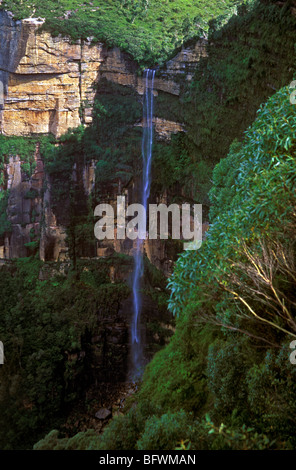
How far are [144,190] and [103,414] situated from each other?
6665mm

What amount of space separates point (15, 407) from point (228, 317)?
8.08 metres

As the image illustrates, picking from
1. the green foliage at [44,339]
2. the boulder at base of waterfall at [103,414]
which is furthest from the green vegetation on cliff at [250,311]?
the green foliage at [44,339]

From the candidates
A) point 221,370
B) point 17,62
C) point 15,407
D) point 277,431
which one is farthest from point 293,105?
point 17,62

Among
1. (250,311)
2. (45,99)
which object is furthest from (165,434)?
(45,99)

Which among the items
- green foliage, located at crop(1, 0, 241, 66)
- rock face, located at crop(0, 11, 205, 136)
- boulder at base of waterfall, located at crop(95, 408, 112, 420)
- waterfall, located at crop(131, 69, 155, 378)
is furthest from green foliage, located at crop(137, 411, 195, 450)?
green foliage, located at crop(1, 0, 241, 66)

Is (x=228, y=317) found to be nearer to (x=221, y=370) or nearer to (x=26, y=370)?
(x=221, y=370)

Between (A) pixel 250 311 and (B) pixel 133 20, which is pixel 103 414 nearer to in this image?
(A) pixel 250 311

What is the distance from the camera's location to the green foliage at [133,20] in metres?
12.3

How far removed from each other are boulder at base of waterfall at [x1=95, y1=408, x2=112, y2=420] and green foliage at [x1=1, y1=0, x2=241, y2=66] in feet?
34.0

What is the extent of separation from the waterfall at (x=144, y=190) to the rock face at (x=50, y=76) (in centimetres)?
39

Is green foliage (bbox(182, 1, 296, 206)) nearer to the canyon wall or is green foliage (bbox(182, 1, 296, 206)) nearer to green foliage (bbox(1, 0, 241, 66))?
the canyon wall

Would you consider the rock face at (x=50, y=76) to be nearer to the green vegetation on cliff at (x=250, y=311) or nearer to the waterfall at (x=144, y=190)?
the waterfall at (x=144, y=190)

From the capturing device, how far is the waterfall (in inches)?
470

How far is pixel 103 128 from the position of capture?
13.1 m
